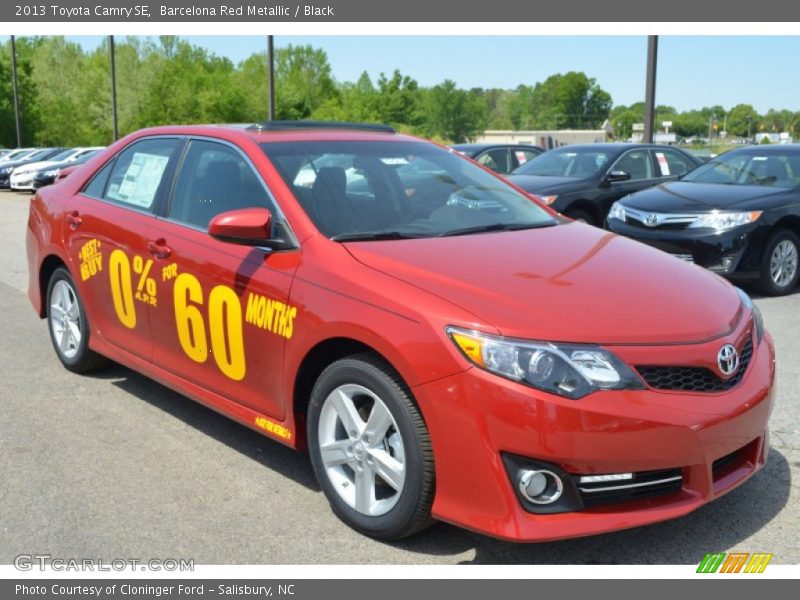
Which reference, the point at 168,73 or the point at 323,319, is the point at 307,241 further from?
the point at 168,73

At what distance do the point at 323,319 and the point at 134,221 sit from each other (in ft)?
5.94

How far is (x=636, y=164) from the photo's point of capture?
39.9 ft

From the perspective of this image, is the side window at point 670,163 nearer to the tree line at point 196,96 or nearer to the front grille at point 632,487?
the front grille at point 632,487

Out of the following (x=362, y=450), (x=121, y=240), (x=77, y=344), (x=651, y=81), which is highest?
(x=651, y=81)

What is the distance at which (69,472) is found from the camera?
4188 mm

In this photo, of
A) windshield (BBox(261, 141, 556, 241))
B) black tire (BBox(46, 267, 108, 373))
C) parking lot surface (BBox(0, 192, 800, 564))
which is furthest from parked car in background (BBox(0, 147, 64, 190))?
windshield (BBox(261, 141, 556, 241))

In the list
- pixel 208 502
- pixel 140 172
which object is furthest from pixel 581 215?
pixel 208 502

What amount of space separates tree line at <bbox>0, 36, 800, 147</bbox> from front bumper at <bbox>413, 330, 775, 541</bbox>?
59901 millimetres

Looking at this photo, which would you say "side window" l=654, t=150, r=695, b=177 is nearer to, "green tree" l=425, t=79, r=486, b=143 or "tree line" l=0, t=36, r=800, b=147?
"tree line" l=0, t=36, r=800, b=147

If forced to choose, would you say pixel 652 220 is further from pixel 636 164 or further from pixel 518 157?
pixel 518 157

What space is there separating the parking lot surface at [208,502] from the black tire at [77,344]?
26 cm

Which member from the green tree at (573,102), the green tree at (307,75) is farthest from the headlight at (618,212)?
the green tree at (573,102)

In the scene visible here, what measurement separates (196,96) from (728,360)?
6547cm

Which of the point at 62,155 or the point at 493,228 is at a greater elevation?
the point at 493,228
